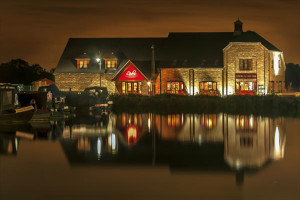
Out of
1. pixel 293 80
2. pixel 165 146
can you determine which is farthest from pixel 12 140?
pixel 293 80

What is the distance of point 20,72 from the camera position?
109 metres

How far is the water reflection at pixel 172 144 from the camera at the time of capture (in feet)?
61.8

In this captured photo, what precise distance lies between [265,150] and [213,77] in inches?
1889

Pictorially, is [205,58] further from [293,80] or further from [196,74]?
[293,80]

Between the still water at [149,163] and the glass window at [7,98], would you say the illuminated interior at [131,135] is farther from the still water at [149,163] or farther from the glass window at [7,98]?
the glass window at [7,98]

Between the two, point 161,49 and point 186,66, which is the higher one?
point 161,49

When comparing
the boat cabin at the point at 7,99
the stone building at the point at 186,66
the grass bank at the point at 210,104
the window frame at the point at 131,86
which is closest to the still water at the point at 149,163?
the boat cabin at the point at 7,99

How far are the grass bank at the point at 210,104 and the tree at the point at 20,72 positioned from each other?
171 feet

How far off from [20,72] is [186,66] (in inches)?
1904

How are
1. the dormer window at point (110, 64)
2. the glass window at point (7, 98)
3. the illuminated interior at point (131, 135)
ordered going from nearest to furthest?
the illuminated interior at point (131, 135)
the glass window at point (7, 98)
the dormer window at point (110, 64)

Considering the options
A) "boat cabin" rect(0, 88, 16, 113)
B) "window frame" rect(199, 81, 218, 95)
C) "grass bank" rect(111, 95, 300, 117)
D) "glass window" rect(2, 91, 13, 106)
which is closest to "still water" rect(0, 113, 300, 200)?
"boat cabin" rect(0, 88, 16, 113)

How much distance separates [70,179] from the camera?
15.8 meters

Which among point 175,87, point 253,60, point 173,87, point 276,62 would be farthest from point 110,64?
point 276,62

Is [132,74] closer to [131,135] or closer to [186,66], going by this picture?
[186,66]
